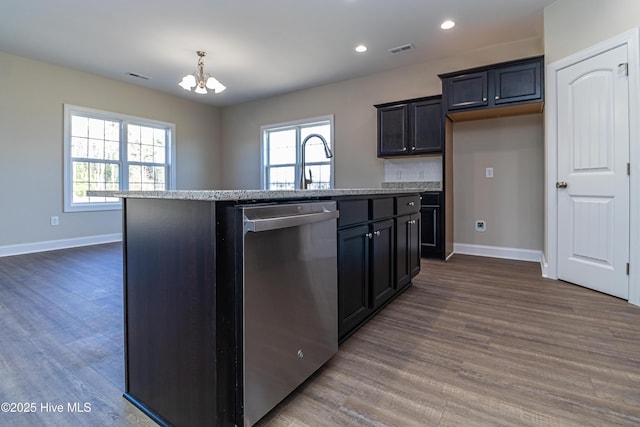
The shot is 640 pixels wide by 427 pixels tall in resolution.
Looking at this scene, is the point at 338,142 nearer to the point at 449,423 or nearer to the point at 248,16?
the point at 248,16

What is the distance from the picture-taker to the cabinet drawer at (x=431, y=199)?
3959 mm

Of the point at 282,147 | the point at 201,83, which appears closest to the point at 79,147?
the point at 201,83

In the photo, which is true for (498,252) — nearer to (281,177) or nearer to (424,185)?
(424,185)

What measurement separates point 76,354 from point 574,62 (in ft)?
14.5

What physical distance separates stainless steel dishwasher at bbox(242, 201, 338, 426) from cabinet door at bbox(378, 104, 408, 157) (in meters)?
3.24

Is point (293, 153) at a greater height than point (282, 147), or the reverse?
point (282, 147)

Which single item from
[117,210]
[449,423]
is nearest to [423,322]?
[449,423]

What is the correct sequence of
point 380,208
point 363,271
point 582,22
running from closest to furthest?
point 363,271, point 380,208, point 582,22

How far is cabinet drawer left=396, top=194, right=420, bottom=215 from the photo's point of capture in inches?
93.7

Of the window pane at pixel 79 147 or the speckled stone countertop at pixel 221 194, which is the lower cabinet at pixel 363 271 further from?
the window pane at pixel 79 147

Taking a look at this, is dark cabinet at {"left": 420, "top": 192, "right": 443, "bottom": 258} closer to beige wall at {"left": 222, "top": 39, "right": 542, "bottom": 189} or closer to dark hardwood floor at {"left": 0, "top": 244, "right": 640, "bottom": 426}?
beige wall at {"left": 222, "top": 39, "right": 542, "bottom": 189}

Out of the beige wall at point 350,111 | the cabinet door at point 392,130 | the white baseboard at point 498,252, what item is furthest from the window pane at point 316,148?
the white baseboard at point 498,252

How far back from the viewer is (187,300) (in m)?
1.05

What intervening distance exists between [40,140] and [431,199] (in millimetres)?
5605
